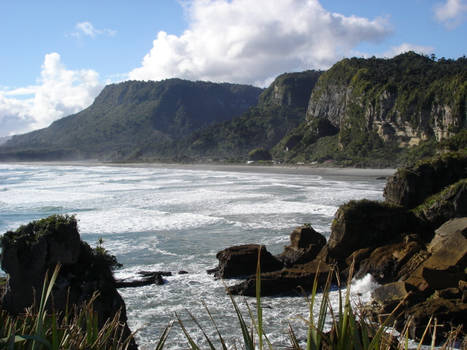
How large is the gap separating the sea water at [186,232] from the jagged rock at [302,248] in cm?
263

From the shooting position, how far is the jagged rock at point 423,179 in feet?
58.2

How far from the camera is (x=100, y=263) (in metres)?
10.7

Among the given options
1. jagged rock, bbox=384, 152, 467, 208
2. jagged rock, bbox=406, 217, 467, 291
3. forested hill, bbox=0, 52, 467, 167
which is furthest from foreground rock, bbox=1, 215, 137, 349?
forested hill, bbox=0, 52, 467, 167

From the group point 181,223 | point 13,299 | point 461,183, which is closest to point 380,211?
point 461,183

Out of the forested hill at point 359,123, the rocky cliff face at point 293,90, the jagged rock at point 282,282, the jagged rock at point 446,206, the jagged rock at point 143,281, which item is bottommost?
the jagged rock at point 143,281

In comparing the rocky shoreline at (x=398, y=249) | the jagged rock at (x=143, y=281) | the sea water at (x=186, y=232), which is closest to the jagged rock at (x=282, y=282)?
the rocky shoreline at (x=398, y=249)

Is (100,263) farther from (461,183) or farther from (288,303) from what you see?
(461,183)

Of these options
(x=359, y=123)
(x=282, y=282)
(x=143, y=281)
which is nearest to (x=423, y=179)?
(x=282, y=282)

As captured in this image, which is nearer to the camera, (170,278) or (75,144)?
(170,278)

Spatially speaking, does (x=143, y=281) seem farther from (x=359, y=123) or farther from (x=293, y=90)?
(x=293, y=90)

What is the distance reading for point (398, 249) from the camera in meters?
14.1

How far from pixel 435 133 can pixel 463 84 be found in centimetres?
872

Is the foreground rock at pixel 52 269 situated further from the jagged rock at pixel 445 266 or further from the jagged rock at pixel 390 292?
the jagged rock at pixel 445 266

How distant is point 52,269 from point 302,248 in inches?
376
